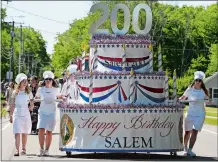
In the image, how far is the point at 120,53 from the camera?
18.3 meters

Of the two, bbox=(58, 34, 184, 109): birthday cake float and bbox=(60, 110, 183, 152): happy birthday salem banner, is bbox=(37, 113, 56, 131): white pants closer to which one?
bbox=(58, 34, 184, 109): birthday cake float

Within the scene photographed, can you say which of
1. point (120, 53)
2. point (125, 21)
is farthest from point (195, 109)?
point (125, 21)

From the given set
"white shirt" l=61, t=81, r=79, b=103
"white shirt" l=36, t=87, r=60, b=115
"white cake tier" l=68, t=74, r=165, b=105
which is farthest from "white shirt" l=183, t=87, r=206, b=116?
"white shirt" l=36, t=87, r=60, b=115

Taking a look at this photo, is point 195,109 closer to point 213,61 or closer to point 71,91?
point 71,91

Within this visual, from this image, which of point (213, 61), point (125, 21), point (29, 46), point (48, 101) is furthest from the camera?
point (29, 46)

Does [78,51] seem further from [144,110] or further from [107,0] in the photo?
[144,110]

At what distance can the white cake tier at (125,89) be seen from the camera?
1759 cm

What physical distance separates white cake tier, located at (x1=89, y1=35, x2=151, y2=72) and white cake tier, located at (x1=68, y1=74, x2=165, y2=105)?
2.10 ft

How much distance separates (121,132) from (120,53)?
2.31m

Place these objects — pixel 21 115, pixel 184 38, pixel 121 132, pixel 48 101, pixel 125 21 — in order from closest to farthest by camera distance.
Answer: pixel 121 132 < pixel 48 101 < pixel 21 115 < pixel 125 21 < pixel 184 38

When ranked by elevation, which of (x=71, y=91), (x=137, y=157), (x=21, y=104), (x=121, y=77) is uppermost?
(x=121, y=77)

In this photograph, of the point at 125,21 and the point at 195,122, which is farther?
the point at 125,21

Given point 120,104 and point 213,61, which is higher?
point 213,61

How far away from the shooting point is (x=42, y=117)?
687 inches
